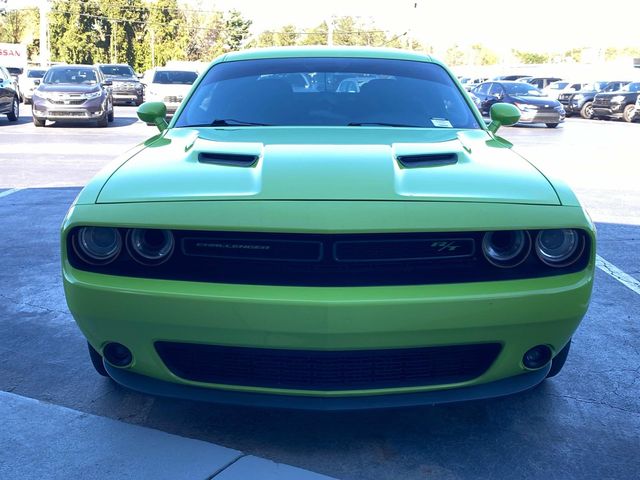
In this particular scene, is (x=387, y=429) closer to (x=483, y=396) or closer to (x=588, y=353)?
(x=483, y=396)

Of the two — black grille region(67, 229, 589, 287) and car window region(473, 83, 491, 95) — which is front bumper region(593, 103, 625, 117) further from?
black grille region(67, 229, 589, 287)

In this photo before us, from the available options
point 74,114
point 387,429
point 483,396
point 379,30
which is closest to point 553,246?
point 483,396

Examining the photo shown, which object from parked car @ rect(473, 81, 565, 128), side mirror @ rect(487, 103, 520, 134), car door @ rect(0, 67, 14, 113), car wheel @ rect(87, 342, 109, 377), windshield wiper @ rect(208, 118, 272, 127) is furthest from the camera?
parked car @ rect(473, 81, 565, 128)

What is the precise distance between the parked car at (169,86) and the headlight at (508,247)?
59.9 feet

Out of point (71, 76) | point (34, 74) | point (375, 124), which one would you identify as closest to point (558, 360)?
point (375, 124)

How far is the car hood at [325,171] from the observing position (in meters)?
2.46

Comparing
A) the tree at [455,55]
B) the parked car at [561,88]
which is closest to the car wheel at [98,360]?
the parked car at [561,88]

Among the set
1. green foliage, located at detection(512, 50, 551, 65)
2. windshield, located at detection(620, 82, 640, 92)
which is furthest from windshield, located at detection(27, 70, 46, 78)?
green foliage, located at detection(512, 50, 551, 65)

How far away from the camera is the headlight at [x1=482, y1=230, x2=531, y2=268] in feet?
8.20

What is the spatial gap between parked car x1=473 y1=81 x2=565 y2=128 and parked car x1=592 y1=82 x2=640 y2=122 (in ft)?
15.4

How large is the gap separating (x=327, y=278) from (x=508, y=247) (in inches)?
25.8

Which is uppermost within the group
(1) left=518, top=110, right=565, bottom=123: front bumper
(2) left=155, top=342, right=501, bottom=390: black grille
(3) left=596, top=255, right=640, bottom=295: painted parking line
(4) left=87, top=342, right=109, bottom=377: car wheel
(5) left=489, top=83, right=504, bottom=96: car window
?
(2) left=155, top=342, right=501, bottom=390: black grille

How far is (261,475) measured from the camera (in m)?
2.43

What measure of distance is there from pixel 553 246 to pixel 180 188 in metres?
1.34
